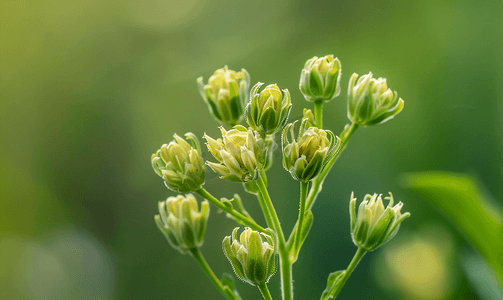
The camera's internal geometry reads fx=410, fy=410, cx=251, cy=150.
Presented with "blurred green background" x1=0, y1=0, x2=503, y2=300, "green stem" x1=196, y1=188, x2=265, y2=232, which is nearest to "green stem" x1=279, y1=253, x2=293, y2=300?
"green stem" x1=196, y1=188, x2=265, y2=232

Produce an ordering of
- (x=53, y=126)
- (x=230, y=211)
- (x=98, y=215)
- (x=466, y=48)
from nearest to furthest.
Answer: (x=230, y=211) < (x=466, y=48) < (x=98, y=215) < (x=53, y=126)

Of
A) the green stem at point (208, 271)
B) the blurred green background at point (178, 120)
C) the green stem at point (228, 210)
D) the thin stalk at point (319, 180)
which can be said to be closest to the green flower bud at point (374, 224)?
the thin stalk at point (319, 180)

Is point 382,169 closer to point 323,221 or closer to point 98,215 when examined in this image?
point 323,221

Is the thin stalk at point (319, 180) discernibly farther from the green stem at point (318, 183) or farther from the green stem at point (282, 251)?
the green stem at point (282, 251)

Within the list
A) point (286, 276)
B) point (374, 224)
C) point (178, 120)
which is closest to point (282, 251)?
point (286, 276)

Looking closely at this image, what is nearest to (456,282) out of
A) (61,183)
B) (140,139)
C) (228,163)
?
(228,163)

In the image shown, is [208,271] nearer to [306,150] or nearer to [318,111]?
[306,150]

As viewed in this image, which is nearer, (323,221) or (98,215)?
(323,221)
